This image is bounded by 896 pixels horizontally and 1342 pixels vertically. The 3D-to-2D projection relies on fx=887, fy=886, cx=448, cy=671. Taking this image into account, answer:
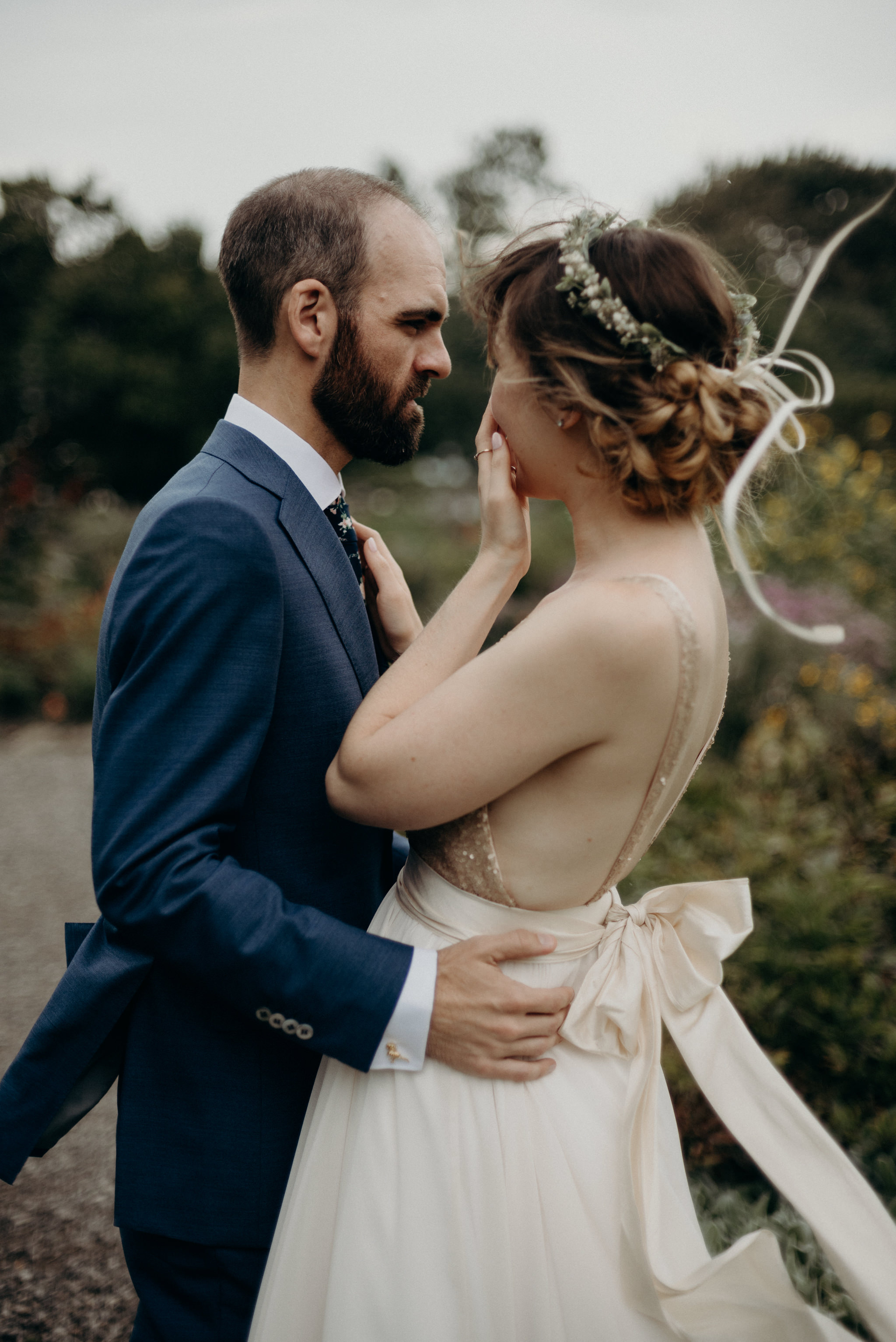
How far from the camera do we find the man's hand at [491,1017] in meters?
1.41

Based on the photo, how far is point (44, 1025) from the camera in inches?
60.4

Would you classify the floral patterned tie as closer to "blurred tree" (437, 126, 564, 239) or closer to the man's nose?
the man's nose

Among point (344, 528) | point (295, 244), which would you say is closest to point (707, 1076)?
point (344, 528)

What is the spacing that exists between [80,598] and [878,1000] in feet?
29.2

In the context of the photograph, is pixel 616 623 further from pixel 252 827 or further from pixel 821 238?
pixel 821 238

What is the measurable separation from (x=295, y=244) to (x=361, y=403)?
0.34 meters

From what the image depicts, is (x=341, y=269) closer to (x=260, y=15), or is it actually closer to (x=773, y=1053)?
(x=773, y=1053)

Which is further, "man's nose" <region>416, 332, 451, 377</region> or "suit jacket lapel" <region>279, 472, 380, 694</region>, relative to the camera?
"man's nose" <region>416, 332, 451, 377</region>

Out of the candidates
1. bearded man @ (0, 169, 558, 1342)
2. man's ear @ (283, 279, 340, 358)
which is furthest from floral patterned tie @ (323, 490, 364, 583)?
man's ear @ (283, 279, 340, 358)

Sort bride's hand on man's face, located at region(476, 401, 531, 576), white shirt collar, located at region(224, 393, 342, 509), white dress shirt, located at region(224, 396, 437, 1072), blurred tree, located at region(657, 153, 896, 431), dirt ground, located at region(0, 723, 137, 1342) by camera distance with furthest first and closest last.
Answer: blurred tree, located at region(657, 153, 896, 431) → dirt ground, located at region(0, 723, 137, 1342) → white shirt collar, located at region(224, 393, 342, 509) → bride's hand on man's face, located at region(476, 401, 531, 576) → white dress shirt, located at region(224, 396, 437, 1072)

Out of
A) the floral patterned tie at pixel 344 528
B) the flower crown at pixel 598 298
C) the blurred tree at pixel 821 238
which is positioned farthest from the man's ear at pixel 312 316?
the blurred tree at pixel 821 238

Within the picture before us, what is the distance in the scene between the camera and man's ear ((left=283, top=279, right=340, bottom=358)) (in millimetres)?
1763

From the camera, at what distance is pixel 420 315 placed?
184 centimetres

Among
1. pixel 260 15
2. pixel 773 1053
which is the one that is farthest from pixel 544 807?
pixel 260 15
